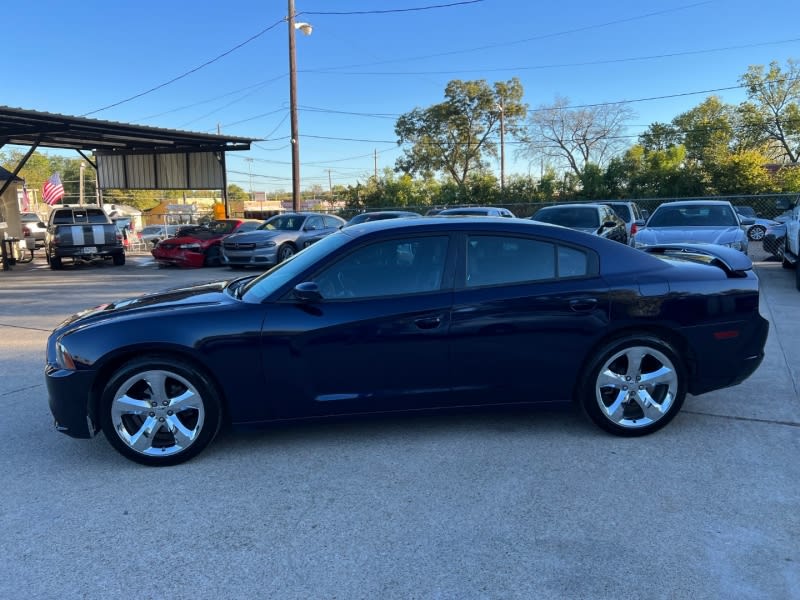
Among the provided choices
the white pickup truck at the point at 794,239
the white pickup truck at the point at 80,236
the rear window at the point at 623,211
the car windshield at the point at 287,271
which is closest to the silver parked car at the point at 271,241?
the white pickup truck at the point at 80,236

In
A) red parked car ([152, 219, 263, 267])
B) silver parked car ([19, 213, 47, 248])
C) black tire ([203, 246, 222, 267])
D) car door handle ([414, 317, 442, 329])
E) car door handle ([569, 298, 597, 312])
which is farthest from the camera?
silver parked car ([19, 213, 47, 248])

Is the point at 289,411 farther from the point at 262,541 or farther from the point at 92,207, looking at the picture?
the point at 92,207

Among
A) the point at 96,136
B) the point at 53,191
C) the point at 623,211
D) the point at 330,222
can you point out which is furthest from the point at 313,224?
the point at 53,191

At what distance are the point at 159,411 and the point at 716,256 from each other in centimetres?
433

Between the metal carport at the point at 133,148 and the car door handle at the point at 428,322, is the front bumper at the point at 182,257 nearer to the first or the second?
the metal carport at the point at 133,148

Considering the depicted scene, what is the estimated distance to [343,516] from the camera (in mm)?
3107

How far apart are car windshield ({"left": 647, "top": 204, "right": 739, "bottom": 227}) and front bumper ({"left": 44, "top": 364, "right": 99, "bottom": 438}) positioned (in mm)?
10260

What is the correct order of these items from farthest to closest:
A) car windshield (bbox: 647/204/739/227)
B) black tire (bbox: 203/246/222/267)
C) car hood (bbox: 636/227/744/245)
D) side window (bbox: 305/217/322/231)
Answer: black tire (bbox: 203/246/222/267), side window (bbox: 305/217/322/231), car windshield (bbox: 647/204/739/227), car hood (bbox: 636/227/744/245)

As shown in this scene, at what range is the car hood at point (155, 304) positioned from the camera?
153 inches

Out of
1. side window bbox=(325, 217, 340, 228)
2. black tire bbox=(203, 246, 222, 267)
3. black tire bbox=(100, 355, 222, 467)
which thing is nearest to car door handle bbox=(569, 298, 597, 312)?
black tire bbox=(100, 355, 222, 467)

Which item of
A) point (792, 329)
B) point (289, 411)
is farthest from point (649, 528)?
point (792, 329)

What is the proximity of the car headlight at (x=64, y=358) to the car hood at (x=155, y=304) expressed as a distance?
0.61 feet

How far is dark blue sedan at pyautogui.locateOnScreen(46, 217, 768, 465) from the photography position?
3684mm

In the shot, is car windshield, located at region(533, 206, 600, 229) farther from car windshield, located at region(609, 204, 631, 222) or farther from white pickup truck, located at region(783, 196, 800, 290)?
white pickup truck, located at region(783, 196, 800, 290)
